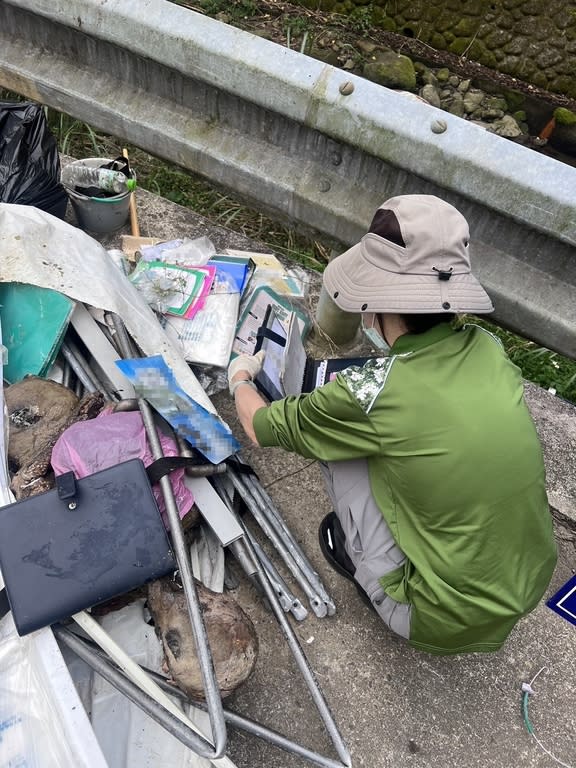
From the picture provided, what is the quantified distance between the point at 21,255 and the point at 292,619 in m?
1.89

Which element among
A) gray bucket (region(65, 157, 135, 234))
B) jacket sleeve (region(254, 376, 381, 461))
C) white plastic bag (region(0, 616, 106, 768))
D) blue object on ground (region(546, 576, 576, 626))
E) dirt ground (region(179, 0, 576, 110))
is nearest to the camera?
white plastic bag (region(0, 616, 106, 768))

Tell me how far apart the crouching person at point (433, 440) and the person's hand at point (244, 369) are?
41 cm

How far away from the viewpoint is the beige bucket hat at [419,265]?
5.13 feet

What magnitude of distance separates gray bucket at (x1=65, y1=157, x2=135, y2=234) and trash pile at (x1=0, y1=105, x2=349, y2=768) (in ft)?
0.30

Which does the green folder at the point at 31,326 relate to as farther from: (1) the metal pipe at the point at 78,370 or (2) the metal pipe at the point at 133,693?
(2) the metal pipe at the point at 133,693

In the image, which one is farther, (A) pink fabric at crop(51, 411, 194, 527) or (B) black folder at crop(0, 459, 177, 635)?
(A) pink fabric at crop(51, 411, 194, 527)

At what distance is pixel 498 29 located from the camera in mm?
7359

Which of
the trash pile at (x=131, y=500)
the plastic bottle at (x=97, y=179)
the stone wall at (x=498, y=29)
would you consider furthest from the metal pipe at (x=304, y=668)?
the stone wall at (x=498, y=29)

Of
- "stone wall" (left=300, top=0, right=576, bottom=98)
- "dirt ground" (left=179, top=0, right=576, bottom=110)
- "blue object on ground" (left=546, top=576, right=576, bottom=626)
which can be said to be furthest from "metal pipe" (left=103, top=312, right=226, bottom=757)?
"stone wall" (left=300, top=0, right=576, bottom=98)

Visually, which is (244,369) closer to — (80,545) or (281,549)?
(281,549)

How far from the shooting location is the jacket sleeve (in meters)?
1.68

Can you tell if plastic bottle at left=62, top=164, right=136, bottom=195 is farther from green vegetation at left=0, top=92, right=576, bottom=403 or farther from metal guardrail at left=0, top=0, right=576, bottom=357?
green vegetation at left=0, top=92, right=576, bottom=403

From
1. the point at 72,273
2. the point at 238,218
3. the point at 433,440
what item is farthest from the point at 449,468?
the point at 238,218

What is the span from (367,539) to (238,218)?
2.59m
